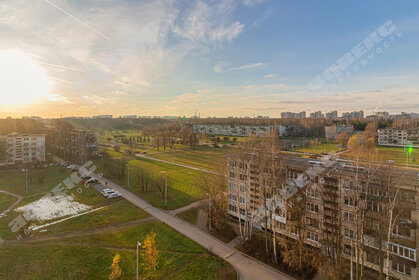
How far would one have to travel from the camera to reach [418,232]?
432 inches

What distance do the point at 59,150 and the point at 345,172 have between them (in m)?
61.1

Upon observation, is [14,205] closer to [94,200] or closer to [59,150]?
[94,200]

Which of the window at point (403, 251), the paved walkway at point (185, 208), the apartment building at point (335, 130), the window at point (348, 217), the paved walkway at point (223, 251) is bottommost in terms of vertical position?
the paved walkway at point (223, 251)

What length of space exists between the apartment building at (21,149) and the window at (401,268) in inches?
2132

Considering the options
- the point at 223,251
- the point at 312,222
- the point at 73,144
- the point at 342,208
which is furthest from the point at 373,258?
the point at 73,144

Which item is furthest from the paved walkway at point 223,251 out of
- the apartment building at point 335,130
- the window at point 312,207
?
the apartment building at point 335,130

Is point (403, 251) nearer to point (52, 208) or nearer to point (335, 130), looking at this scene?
point (52, 208)

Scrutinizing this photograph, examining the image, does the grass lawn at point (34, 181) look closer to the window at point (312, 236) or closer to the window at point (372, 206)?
the window at point (312, 236)

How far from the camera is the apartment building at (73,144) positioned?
4769 cm

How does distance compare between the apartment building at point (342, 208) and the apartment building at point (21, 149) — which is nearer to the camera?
the apartment building at point (342, 208)

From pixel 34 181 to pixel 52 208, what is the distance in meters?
13.4

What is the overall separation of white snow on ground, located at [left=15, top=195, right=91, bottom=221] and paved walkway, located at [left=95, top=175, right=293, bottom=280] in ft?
22.0

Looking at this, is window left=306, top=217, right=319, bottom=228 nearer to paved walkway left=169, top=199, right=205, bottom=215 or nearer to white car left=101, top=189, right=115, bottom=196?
paved walkway left=169, top=199, right=205, bottom=215

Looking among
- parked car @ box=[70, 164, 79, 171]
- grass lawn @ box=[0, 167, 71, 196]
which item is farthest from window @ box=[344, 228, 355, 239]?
parked car @ box=[70, 164, 79, 171]
